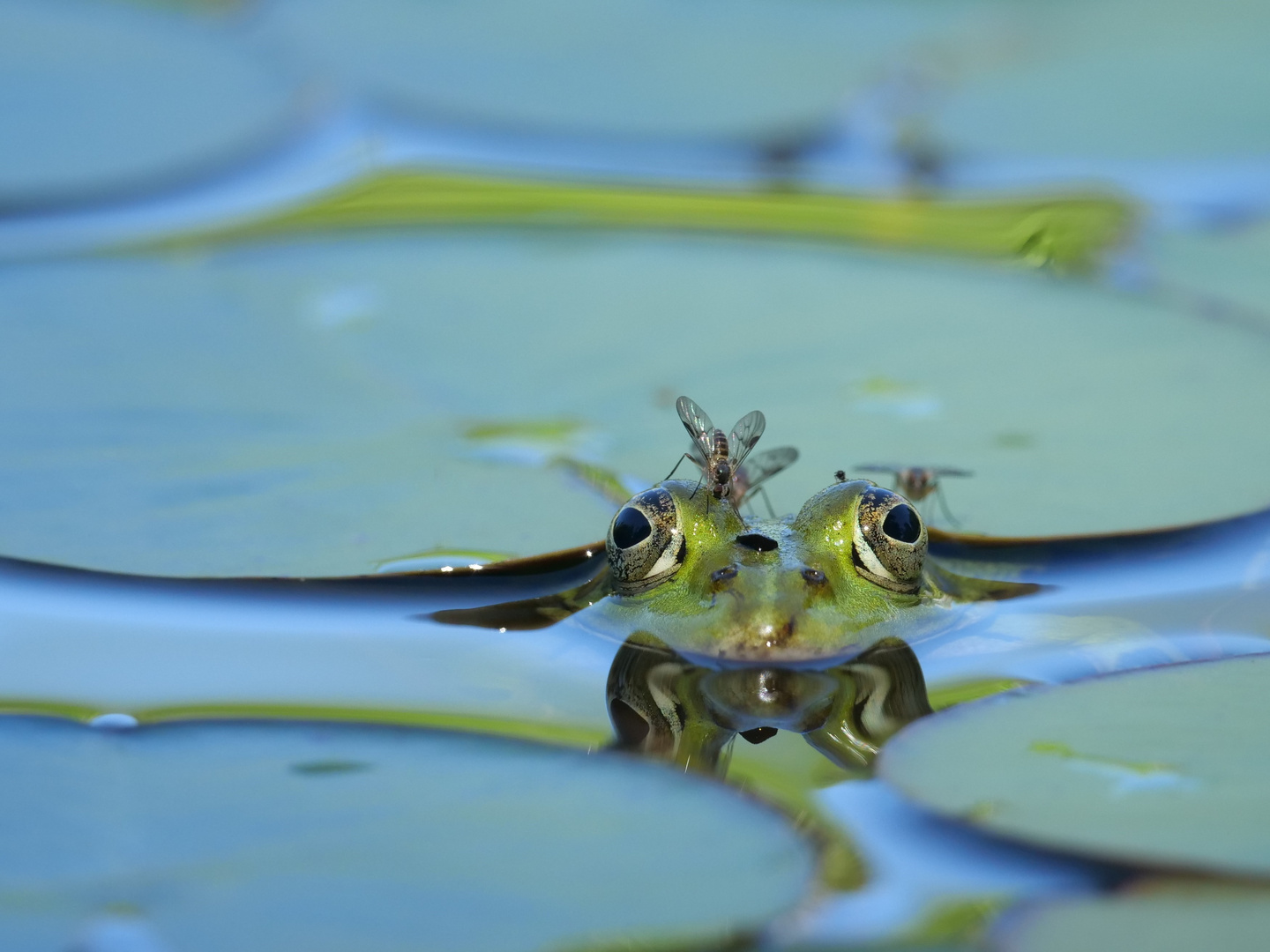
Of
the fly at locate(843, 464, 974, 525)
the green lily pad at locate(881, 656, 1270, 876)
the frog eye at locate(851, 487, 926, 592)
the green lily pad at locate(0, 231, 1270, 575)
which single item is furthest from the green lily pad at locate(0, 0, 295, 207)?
the green lily pad at locate(881, 656, 1270, 876)

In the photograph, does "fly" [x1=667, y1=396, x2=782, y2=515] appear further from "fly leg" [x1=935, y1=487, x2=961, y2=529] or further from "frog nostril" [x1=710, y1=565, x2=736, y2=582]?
"fly leg" [x1=935, y1=487, x2=961, y2=529]

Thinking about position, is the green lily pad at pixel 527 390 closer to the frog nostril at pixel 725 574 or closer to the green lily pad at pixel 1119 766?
the frog nostril at pixel 725 574

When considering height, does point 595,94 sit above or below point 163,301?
above

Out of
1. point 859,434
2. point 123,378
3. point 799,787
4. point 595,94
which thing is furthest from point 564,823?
point 595,94

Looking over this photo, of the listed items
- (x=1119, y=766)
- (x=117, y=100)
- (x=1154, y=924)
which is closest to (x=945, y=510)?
(x=1119, y=766)

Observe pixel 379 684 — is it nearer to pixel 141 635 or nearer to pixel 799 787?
pixel 141 635

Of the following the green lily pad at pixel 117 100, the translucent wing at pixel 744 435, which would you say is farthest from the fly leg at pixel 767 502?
the green lily pad at pixel 117 100

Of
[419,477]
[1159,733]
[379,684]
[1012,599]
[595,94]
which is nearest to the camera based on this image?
[1159,733]

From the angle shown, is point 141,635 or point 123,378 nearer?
point 141,635
